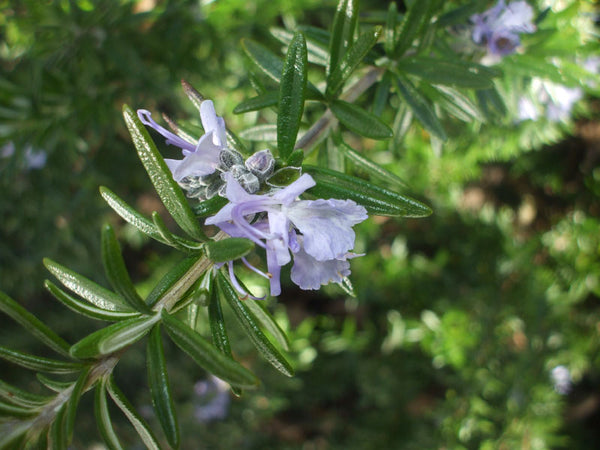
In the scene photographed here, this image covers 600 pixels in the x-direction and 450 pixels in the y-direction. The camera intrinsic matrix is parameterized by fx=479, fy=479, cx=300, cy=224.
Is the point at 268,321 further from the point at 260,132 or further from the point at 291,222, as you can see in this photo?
the point at 260,132

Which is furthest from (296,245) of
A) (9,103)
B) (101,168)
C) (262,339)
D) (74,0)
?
(101,168)

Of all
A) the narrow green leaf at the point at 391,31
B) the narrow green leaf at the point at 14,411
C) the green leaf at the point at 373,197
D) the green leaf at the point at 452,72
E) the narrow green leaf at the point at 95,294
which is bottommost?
the narrow green leaf at the point at 14,411

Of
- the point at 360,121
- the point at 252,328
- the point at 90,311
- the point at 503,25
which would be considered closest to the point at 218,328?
the point at 252,328

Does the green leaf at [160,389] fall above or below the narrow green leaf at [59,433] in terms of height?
above

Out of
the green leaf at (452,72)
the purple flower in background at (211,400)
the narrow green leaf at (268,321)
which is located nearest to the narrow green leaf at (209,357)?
the narrow green leaf at (268,321)

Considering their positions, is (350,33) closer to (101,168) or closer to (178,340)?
(178,340)

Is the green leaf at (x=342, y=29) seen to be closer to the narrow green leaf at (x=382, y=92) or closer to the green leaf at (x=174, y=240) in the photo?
the narrow green leaf at (x=382, y=92)
